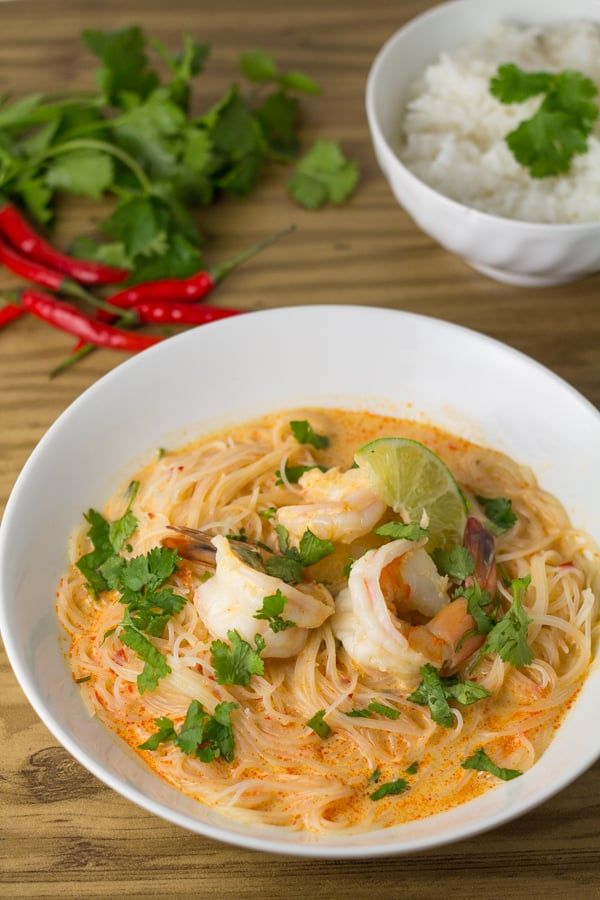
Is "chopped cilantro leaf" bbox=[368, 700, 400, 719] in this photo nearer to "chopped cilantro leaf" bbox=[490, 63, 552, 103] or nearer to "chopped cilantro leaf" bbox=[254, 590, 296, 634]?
"chopped cilantro leaf" bbox=[254, 590, 296, 634]

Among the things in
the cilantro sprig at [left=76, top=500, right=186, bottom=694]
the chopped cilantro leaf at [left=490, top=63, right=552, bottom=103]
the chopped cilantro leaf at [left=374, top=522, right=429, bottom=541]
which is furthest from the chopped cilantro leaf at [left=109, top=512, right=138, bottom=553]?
the chopped cilantro leaf at [left=490, top=63, right=552, bottom=103]

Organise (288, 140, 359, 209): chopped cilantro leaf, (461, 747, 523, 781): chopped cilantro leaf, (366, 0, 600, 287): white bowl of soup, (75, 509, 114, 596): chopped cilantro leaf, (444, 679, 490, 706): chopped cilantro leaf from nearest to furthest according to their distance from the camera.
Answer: (461, 747, 523, 781): chopped cilantro leaf, (444, 679, 490, 706): chopped cilantro leaf, (75, 509, 114, 596): chopped cilantro leaf, (366, 0, 600, 287): white bowl of soup, (288, 140, 359, 209): chopped cilantro leaf

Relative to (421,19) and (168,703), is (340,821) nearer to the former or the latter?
(168,703)

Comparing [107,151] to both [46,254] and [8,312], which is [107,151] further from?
[8,312]

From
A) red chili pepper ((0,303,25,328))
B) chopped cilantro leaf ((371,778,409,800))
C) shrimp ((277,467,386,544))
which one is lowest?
chopped cilantro leaf ((371,778,409,800))

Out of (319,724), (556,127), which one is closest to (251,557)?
(319,724)

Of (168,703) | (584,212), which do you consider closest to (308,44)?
(584,212)

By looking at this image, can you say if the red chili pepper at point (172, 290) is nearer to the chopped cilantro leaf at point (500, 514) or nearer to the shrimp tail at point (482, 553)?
the chopped cilantro leaf at point (500, 514)
